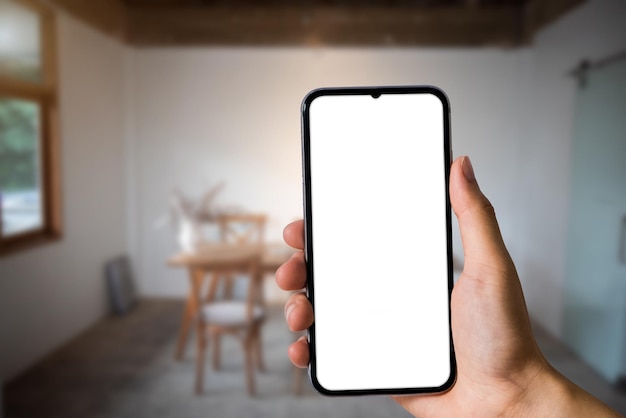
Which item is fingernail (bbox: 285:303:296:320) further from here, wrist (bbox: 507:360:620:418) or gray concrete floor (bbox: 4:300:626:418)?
gray concrete floor (bbox: 4:300:626:418)

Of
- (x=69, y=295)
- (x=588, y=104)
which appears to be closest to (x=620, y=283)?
(x=588, y=104)

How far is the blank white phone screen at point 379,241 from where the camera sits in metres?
0.30

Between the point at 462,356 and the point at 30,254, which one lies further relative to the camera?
the point at 30,254

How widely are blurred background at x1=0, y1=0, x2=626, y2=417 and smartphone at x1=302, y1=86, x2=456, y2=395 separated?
73 cm

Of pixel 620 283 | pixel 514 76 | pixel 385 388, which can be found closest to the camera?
pixel 385 388

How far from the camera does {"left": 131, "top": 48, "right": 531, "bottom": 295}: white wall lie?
44.8 inches

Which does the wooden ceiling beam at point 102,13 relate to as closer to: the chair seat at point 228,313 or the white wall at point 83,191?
the white wall at point 83,191

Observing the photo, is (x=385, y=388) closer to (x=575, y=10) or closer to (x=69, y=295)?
(x=575, y=10)

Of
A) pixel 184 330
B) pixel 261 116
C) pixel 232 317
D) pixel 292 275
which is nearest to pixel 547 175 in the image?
pixel 261 116

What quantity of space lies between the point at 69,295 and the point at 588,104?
1.32 metres

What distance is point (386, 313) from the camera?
0.31 metres

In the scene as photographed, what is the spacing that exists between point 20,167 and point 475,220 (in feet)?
3.78

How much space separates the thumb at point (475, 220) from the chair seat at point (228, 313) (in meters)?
0.81

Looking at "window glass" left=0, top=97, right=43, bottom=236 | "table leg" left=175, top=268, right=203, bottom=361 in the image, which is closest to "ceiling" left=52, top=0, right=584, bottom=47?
"window glass" left=0, top=97, right=43, bottom=236
